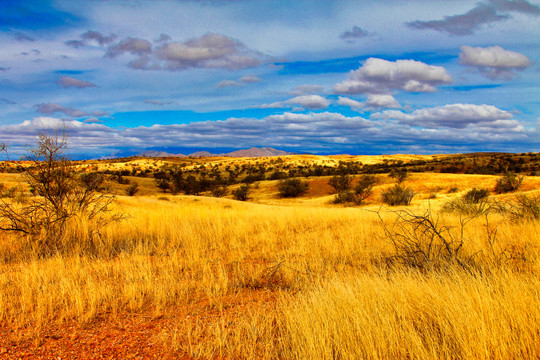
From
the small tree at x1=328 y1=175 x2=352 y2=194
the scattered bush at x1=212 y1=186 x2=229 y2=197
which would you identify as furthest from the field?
the scattered bush at x1=212 y1=186 x2=229 y2=197

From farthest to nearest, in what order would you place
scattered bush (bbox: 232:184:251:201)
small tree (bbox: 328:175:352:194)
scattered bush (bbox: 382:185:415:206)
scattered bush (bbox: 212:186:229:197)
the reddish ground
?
scattered bush (bbox: 212:186:229:197) → scattered bush (bbox: 232:184:251:201) → small tree (bbox: 328:175:352:194) → scattered bush (bbox: 382:185:415:206) → the reddish ground

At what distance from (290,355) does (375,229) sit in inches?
228

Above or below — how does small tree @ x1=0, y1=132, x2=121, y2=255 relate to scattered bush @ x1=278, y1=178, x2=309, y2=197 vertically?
above

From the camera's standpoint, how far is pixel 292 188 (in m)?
36.4

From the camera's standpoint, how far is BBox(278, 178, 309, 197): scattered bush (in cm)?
3644

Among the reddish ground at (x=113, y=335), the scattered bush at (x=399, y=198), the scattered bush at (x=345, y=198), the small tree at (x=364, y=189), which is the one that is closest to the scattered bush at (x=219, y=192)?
the scattered bush at (x=345, y=198)

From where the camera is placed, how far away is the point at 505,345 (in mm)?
2414

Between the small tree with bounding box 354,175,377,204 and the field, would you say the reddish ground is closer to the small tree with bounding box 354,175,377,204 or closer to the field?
the field

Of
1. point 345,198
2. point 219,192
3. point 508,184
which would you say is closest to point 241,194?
point 219,192

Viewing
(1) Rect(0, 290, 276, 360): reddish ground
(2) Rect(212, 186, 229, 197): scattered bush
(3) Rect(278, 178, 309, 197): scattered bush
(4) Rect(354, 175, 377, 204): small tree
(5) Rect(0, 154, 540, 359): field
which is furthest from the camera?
(2) Rect(212, 186, 229, 197): scattered bush

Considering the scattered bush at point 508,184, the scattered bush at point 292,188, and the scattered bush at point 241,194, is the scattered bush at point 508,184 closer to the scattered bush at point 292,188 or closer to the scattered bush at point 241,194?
the scattered bush at point 292,188

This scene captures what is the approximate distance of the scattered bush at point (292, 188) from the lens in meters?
36.4

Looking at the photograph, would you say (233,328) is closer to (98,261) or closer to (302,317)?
(302,317)

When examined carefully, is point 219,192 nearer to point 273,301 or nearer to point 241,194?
point 241,194
